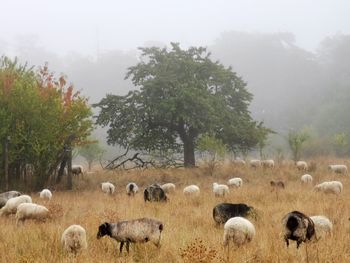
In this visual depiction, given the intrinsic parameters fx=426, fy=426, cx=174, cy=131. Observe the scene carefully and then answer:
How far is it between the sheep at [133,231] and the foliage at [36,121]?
451 inches

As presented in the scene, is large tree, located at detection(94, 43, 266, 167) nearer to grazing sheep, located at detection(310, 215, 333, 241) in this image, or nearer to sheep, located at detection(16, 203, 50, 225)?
sheep, located at detection(16, 203, 50, 225)

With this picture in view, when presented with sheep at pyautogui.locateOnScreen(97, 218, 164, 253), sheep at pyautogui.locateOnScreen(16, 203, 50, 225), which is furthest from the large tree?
sheep at pyautogui.locateOnScreen(97, 218, 164, 253)

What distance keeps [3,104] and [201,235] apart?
13367mm

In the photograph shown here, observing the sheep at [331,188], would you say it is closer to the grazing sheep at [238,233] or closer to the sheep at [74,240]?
the grazing sheep at [238,233]

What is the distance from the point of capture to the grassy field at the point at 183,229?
734 cm

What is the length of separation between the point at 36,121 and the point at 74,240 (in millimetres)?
12251

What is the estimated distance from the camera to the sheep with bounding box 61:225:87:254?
812 cm

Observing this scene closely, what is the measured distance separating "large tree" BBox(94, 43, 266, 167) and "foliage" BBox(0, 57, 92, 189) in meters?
6.52

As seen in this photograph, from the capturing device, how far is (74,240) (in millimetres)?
8148

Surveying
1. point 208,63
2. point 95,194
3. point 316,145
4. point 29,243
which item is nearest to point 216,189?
point 95,194

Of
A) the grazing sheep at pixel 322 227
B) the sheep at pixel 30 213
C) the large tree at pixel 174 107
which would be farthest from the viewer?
the large tree at pixel 174 107

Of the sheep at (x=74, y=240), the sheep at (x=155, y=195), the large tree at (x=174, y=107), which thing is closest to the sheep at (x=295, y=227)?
the sheep at (x=74, y=240)

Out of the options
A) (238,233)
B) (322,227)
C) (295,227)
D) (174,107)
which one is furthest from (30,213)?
(174,107)

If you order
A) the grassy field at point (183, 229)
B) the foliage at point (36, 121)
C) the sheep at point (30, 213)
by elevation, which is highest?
the foliage at point (36, 121)
